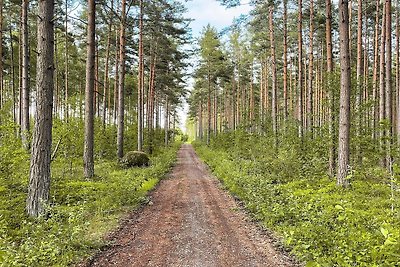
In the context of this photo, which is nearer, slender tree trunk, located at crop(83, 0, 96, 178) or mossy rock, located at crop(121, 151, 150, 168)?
slender tree trunk, located at crop(83, 0, 96, 178)

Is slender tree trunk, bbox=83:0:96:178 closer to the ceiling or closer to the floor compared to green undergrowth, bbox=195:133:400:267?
closer to the ceiling

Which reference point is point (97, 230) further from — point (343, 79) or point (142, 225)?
point (343, 79)

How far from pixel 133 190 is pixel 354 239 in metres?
7.00

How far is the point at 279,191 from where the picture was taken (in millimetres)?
9344

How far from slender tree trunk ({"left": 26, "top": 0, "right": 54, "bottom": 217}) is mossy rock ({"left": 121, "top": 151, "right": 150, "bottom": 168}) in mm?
8711

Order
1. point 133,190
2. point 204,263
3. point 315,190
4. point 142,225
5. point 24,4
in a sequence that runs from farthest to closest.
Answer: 1. point 24,4
2. point 133,190
3. point 315,190
4. point 142,225
5. point 204,263

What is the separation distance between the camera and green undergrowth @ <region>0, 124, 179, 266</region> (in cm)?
481

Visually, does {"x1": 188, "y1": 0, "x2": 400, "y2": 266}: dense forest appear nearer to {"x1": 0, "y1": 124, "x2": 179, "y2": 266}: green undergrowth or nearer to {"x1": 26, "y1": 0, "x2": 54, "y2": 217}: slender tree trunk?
{"x1": 0, "y1": 124, "x2": 179, "y2": 266}: green undergrowth

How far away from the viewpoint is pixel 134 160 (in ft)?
53.1

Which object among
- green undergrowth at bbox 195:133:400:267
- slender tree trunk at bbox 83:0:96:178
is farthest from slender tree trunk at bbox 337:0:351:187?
slender tree trunk at bbox 83:0:96:178

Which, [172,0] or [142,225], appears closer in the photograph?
[142,225]

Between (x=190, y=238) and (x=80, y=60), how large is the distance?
2262cm

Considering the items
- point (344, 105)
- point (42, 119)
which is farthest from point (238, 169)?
point (42, 119)

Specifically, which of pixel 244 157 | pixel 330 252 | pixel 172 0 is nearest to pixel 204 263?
pixel 330 252
